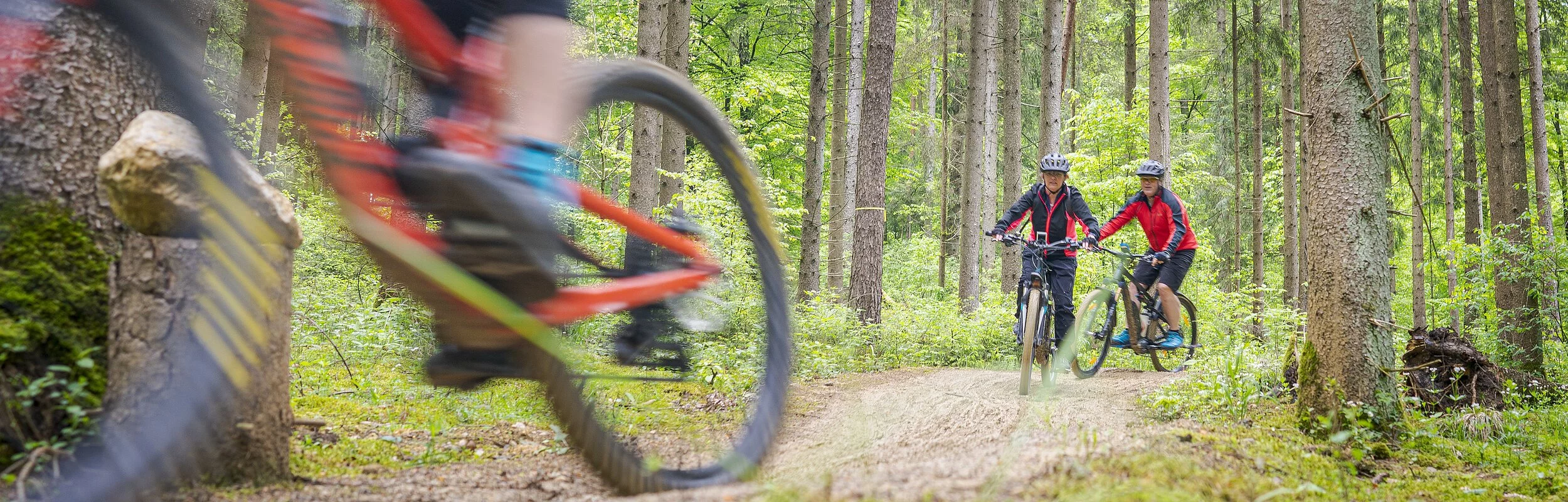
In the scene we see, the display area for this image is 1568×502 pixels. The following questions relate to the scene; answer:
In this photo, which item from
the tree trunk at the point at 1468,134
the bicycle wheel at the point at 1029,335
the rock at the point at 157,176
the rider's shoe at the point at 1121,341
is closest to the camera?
the rock at the point at 157,176

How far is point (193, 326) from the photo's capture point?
2.18 meters

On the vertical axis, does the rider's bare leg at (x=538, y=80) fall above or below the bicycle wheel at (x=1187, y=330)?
above

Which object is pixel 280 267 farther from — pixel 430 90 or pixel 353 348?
pixel 353 348

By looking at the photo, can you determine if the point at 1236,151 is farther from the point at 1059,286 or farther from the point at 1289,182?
the point at 1059,286

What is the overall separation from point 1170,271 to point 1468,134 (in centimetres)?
1375

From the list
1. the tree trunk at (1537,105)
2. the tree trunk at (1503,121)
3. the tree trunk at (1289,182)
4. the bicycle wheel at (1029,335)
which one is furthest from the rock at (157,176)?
the tree trunk at (1537,105)

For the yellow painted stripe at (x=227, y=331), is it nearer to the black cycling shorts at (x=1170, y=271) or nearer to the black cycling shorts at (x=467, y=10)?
the black cycling shorts at (x=467, y=10)

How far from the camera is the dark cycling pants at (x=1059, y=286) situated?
22.9 feet

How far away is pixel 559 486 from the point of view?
280 cm

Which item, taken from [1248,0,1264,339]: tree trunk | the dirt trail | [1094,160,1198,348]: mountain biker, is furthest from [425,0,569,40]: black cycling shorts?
[1248,0,1264,339]: tree trunk

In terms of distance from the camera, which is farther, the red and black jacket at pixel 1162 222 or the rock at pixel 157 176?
the red and black jacket at pixel 1162 222

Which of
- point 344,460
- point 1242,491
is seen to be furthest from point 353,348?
point 1242,491

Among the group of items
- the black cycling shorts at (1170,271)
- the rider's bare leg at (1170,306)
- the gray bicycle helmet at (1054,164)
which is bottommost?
the rider's bare leg at (1170,306)

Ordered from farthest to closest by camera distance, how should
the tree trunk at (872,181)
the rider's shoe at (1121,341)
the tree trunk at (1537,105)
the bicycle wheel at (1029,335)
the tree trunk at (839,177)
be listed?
1. the tree trunk at (1537,105)
2. the tree trunk at (839,177)
3. the tree trunk at (872,181)
4. the rider's shoe at (1121,341)
5. the bicycle wheel at (1029,335)
